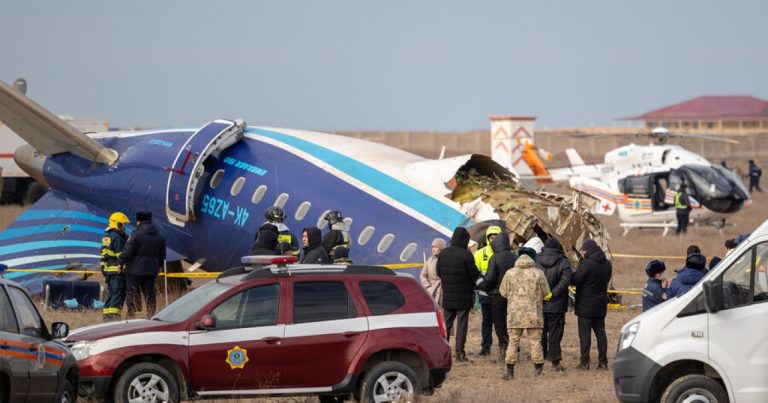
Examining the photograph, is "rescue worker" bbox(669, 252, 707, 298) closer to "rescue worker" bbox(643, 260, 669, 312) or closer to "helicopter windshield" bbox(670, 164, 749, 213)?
"rescue worker" bbox(643, 260, 669, 312)

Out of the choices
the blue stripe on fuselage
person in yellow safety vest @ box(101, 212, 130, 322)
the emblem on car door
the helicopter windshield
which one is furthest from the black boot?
the helicopter windshield

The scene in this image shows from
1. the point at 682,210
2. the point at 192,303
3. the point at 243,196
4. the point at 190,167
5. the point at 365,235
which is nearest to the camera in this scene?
the point at 192,303

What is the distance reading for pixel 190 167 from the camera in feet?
75.0

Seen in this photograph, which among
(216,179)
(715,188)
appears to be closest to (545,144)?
(715,188)

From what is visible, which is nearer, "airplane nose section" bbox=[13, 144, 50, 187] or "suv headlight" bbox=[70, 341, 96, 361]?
"suv headlight" bbox=[70, 341, 96, 361]

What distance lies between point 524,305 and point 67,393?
652 centimetres

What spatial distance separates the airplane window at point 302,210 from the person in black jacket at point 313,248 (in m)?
2.52

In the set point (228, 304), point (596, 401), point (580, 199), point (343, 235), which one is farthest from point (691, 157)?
point (228, 304)

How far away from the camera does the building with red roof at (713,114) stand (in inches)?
6275

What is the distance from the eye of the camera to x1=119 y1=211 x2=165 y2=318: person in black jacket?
65.1 feet

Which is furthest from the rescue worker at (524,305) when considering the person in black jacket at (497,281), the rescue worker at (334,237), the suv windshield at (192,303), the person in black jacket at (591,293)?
the suv windshield at (192,303)

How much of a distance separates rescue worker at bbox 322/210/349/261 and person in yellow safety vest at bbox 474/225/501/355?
86.4 inches

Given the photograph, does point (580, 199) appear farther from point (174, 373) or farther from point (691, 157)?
point (691, 157)

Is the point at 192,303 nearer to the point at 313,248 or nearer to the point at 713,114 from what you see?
the point at 313,248
